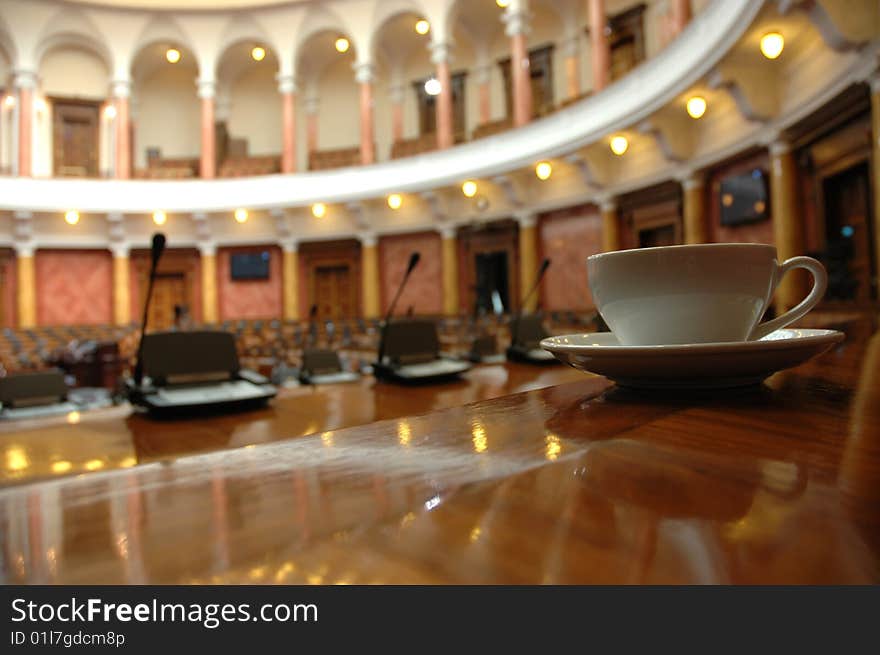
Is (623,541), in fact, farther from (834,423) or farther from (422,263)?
(422,263)

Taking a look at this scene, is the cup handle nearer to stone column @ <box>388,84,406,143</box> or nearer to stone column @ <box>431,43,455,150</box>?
stone column @ <box>431,43,455,150</box>

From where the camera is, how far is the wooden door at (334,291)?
12641 millimetres

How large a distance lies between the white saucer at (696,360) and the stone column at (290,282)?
12.2 m

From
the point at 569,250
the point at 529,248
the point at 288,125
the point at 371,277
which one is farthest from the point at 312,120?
the point at 569,250

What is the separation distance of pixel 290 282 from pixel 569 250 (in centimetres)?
596

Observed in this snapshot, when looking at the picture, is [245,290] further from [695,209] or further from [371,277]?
[695,209]

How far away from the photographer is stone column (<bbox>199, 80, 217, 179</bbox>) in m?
11.8

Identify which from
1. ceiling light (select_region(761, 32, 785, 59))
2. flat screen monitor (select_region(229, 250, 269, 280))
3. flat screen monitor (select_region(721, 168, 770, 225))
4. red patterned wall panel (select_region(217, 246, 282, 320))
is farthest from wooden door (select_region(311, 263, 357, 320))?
ceiling light (select_region(761, 32, 785, 59))

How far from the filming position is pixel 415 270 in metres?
11.9

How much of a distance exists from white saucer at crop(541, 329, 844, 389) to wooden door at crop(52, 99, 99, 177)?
15174 millimetres

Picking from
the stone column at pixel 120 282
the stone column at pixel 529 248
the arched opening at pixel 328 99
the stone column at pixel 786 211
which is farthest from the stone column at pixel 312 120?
the stone column at pixel 786 211

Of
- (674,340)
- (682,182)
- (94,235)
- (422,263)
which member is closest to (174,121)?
(94,235)

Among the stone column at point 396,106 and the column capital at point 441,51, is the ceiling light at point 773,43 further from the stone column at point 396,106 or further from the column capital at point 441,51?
the stone column at point 396,106
